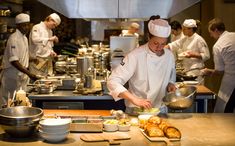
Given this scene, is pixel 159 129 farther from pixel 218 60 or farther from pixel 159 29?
pixel 218 60

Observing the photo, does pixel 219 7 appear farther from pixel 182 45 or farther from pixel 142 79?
pixel 142 79

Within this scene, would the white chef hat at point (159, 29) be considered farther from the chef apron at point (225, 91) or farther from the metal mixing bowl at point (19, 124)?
the chef apron at point (225, 91)

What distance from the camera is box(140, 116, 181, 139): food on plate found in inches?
94.9

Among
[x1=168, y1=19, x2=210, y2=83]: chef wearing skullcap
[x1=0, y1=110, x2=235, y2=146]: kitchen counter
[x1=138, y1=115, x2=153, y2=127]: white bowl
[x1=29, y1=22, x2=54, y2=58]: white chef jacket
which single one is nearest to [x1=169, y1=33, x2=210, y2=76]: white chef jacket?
[x1=168, y1=19, x2=210, y2=83]: chef wearing skullcap

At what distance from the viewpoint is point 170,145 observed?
2307 millimetres

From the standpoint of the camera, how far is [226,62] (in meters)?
5.21

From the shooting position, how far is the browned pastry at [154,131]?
8.02 feet

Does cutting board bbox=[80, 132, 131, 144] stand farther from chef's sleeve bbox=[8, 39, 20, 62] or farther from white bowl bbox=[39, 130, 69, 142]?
chef's sleeve bbox=[8, 39, 20, 62]

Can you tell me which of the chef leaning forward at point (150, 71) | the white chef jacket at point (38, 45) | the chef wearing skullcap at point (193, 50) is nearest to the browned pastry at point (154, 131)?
the chef leaning forward at point (150, 71)

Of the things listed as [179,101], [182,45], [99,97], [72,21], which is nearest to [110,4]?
[99,97]

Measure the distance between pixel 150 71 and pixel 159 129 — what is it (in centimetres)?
86

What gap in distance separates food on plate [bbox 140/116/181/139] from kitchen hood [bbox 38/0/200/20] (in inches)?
76.0

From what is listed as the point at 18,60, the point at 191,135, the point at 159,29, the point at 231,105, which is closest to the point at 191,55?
the point at 231,105

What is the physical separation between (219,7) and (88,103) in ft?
15.6
